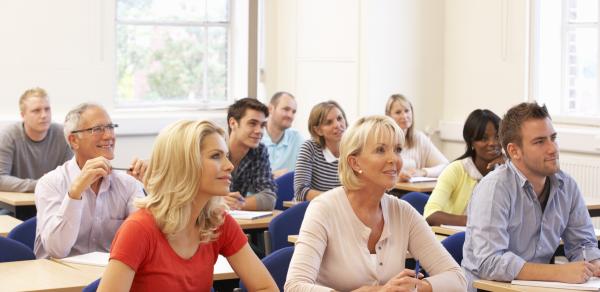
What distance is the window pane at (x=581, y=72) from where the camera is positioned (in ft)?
25.9

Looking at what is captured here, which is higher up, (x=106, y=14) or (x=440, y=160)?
(x=106, y=14)

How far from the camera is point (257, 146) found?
5.66 m

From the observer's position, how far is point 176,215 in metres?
2.85

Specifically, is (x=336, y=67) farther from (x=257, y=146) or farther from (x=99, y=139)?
(x=99, y=139)

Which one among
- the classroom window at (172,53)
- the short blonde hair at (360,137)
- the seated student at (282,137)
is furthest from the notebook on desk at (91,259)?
the classroom window at (172,53)

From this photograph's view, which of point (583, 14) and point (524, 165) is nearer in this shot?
point (524, 165)

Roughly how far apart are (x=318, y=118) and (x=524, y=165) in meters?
2.60

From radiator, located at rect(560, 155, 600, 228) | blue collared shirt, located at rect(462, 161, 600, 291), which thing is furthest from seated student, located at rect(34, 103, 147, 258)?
radiator, located at rect(560, 155, 600, 228)

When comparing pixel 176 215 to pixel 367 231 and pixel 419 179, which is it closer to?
pixel 367 231

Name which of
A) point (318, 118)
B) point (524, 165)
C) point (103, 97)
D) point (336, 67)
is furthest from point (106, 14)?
point (524, 165)

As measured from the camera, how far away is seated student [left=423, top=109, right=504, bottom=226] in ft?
16.3

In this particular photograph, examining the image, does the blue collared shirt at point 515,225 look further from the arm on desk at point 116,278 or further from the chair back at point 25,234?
the chair back at point 25,234

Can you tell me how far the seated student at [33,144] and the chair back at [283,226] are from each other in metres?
2.66

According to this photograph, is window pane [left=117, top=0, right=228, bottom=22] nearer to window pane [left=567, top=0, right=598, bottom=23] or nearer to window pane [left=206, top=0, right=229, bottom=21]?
window pane [left=206, top=0, right=229, bottom=21]
